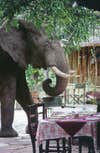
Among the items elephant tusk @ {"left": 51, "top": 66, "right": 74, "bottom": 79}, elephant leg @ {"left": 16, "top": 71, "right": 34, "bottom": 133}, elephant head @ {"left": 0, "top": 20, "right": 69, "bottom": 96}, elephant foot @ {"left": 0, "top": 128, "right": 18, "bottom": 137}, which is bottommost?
elephant foot @ {"left": 0, "top": 128, "right": 18, "bottom": 137}

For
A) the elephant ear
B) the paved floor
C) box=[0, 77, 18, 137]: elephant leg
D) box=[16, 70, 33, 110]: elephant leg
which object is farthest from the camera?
box=[16, 70, 33, 110]: elephant leg

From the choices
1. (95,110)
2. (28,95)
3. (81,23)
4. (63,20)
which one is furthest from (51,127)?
(28,95)

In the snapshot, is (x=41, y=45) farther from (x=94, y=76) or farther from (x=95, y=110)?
(x=94, y=76)

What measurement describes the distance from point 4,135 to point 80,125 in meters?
5.21

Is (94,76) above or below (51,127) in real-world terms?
below

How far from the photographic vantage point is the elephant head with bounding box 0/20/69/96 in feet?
41.7

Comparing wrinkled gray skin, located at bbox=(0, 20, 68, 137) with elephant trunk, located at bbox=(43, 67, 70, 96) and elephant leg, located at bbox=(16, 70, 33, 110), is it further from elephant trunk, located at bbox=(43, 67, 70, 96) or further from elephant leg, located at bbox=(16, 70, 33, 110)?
elephant leg, located at bbox=(16, 70, 33, 110)

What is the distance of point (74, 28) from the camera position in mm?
12820

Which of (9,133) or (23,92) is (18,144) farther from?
(23,92)

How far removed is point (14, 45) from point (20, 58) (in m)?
0.32

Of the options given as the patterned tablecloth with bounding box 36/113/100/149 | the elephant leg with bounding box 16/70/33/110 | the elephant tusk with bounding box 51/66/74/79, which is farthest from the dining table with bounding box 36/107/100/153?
the elephant leg with bounding box 16/70/33/110

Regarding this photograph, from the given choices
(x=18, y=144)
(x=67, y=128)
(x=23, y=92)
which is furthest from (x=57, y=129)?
(x=23, y=92)

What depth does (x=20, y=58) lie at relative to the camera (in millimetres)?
12766

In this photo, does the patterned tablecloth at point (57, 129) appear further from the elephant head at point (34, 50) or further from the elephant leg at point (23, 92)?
the elephant leg at point (23, 92)
